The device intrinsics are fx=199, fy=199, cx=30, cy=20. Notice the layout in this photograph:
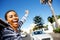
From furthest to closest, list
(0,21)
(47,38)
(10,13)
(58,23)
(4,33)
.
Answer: (58,23)
(47,38)
(10,13)
(4,33)
(0,21)

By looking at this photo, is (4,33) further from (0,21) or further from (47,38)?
(47,38)

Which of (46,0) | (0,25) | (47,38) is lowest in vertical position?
(47,38)

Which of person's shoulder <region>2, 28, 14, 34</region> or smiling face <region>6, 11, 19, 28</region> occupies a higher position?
smiling face <region>6, 11, 19, 28</region>

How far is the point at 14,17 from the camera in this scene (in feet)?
4.27

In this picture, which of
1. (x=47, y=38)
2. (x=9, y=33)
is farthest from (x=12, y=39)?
(x=47, y=38)

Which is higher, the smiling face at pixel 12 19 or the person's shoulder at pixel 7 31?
the smiling face at pixel 12 19

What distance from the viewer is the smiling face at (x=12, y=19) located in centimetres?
128

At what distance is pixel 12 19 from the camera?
129 cm

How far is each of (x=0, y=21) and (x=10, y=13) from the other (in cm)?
22

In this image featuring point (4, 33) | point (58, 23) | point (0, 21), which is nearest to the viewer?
point (0, 21)

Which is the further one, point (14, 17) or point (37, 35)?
point (37, 35)

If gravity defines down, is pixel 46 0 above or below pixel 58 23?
above

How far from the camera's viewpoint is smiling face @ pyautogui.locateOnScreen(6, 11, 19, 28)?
1282mm

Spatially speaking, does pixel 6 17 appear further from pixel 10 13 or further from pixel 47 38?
pixel 47 38
